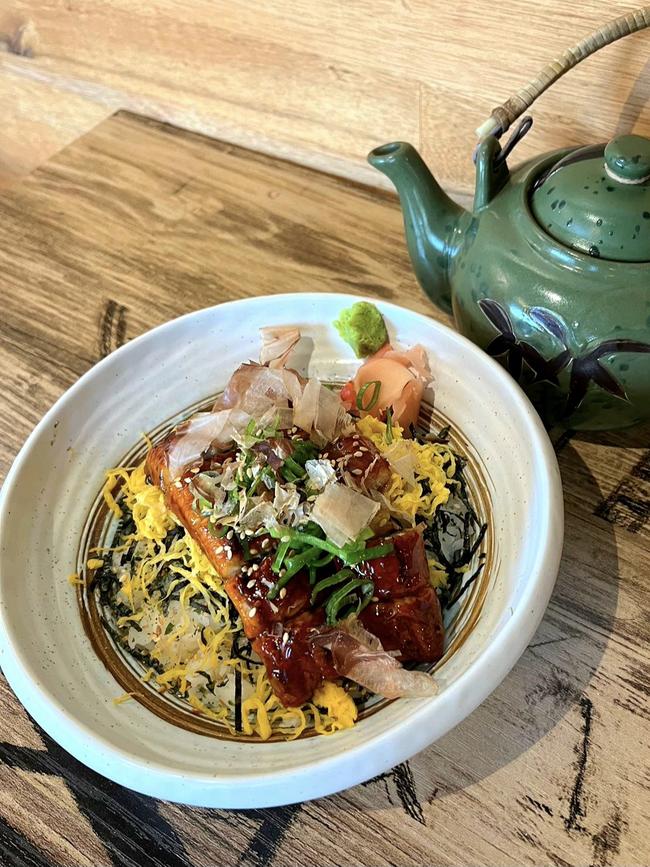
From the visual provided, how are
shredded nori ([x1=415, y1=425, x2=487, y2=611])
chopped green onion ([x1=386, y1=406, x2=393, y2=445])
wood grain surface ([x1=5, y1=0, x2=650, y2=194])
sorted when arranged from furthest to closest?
1. wood grain surface ([x1=5, y1=0, x2=650, y2=194])
2. chopped green onion ([x1=386, y1=406, x2=393, y2=445])
3. shredded nori ([x1=415, y1=425, x2=487, y2=611])

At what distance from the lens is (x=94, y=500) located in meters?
1.37

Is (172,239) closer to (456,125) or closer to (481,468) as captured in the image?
(456,125)

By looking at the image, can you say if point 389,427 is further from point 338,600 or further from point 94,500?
point 94,500

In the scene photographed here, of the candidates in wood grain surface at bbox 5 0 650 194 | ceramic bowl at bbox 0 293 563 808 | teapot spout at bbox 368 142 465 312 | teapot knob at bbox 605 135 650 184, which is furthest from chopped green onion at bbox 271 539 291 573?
wood grain surface at bbox 5 0 650 194

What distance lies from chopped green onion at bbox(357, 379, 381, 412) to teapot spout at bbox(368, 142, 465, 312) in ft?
0.84

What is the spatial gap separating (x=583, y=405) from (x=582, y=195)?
13.7 inches

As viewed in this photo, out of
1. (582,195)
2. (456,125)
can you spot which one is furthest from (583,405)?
(456,125)

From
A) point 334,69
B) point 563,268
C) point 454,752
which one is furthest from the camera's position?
point 334,69

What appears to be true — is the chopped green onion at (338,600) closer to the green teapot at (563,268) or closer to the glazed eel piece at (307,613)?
the glazed eel piece at (307,613)

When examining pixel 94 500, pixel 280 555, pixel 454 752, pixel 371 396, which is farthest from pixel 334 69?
pixel 454 752

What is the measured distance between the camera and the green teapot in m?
Answer: 1.14

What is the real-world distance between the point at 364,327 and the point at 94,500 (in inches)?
24.3

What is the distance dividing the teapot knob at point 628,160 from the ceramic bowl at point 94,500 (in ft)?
1.16

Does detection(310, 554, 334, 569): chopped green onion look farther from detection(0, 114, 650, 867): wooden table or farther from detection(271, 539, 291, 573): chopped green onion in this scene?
detection(0, 114, 650, 867): wooden table
